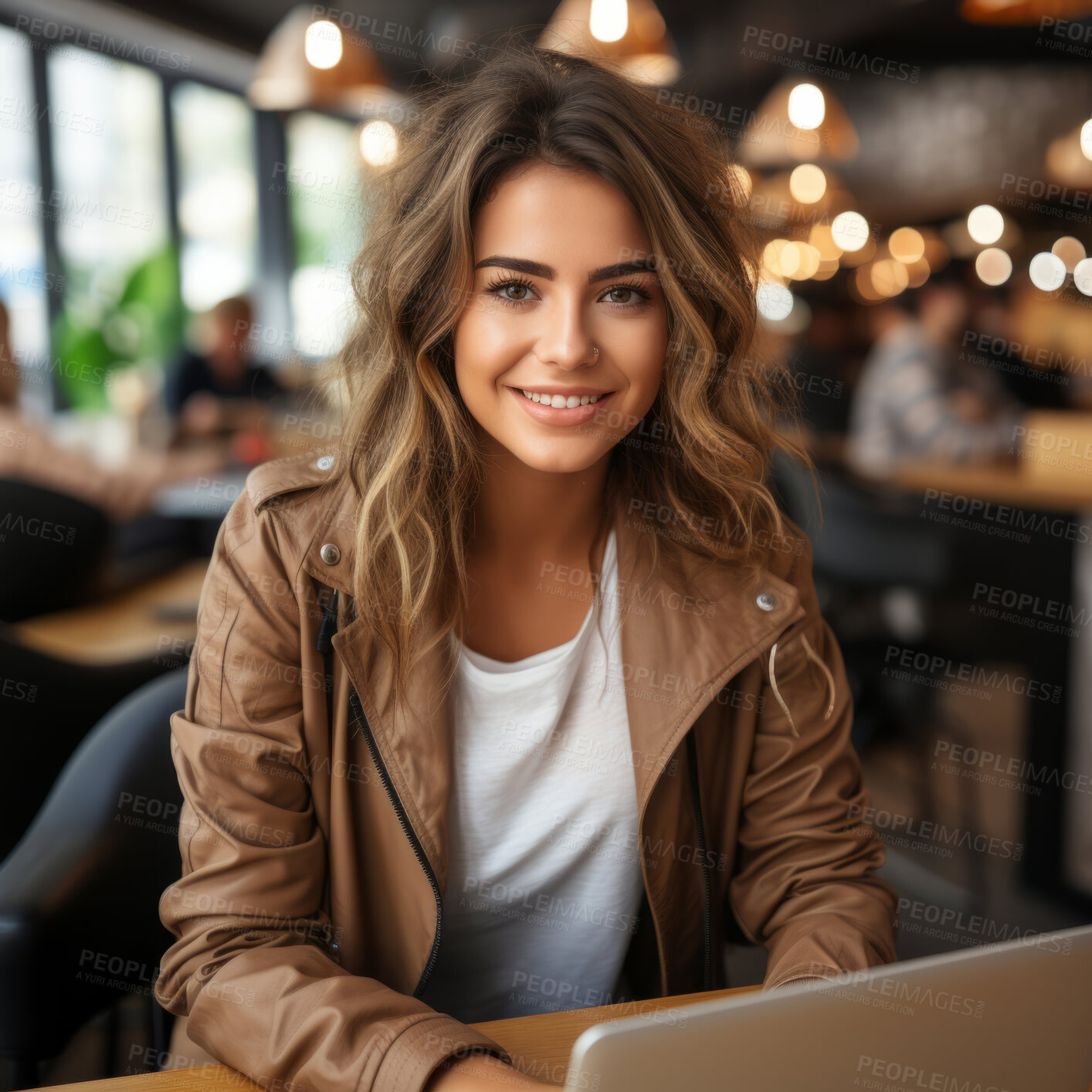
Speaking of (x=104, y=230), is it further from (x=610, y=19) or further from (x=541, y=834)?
(x=541, y=834)

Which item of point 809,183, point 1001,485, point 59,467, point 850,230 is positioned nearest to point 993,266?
point 850,230

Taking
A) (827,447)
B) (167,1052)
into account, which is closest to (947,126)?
(827,447)

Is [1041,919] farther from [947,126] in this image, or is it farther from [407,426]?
[947,126]

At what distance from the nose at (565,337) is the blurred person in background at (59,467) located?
74.1 inches

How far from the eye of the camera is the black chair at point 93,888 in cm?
110

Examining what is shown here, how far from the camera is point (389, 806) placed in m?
1.12

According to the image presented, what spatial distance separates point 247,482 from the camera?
1.14 m

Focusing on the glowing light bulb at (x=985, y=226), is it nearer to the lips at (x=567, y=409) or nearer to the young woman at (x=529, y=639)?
the young woman at (x=529, y=639)

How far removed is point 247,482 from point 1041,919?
2.55 metres

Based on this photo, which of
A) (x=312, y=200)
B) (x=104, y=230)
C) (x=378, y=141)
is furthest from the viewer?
(x=312, y=200)

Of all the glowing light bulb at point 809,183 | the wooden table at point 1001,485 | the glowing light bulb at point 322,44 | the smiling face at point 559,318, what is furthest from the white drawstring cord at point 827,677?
the glowing light bulb at point 809,183

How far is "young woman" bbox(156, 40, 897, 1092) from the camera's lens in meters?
1.07

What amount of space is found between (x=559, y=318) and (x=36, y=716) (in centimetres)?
103

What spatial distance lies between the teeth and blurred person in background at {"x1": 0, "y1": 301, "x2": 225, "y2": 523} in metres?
1.86
